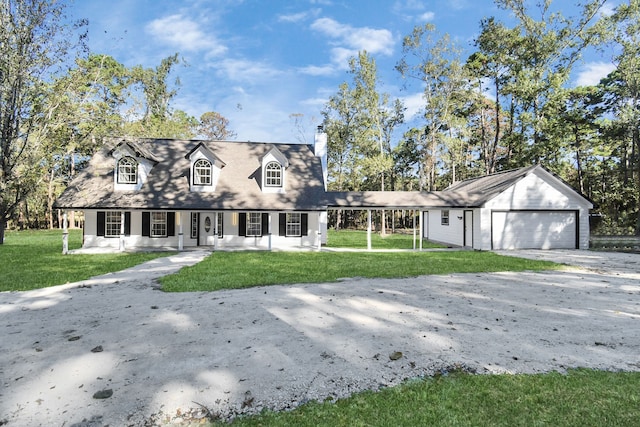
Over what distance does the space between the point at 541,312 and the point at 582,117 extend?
1235 inches

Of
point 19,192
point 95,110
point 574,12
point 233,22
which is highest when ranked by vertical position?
point 574,12

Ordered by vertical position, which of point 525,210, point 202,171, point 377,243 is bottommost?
point 377,243

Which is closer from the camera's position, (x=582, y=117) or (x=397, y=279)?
(x=397, y=279)

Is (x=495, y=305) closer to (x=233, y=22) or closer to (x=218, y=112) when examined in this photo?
(x=233, y=22)

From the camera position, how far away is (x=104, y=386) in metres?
3.34

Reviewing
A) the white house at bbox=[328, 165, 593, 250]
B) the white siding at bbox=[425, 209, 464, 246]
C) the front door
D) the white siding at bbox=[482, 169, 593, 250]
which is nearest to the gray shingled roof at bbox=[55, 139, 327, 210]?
the front door

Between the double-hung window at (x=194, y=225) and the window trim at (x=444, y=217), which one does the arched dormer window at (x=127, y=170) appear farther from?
the window trim at (x=444, y=217)

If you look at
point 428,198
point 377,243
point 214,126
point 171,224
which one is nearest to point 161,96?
point 214,126

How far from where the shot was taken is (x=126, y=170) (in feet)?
58.5

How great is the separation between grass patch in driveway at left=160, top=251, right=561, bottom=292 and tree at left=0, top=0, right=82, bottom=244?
10604mm

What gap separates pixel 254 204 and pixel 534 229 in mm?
15254

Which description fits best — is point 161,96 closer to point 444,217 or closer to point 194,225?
point 194,225

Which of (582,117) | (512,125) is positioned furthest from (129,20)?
(582,117)

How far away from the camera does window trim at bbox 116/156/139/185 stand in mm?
17641
